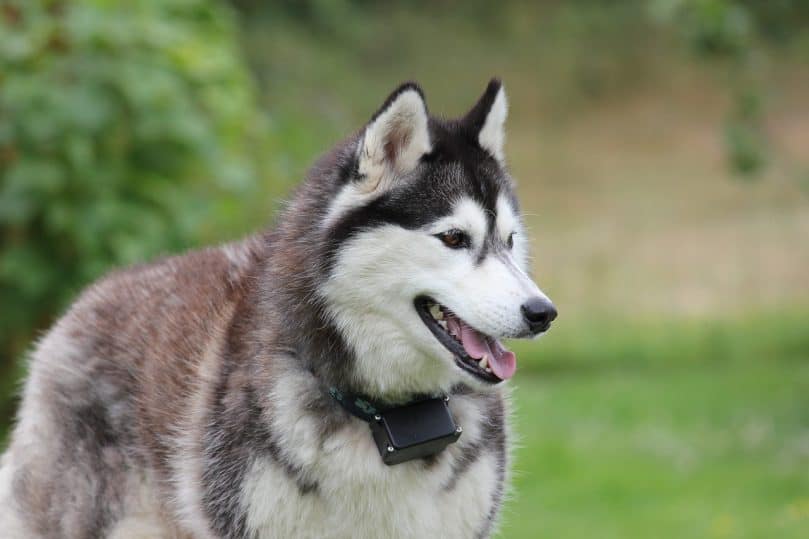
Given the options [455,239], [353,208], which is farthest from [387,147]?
[455,239]

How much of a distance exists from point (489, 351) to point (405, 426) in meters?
0.35

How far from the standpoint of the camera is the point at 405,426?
377 centimetres

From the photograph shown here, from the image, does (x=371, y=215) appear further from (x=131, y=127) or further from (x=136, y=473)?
(x=131, y=127)

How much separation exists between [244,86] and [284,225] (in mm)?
5554

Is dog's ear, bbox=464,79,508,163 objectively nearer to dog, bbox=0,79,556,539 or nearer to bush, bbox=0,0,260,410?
dog, bbox=0,79,556,539

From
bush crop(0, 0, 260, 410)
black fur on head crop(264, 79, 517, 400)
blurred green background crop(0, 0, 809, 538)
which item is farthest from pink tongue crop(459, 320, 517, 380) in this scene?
bush crop(0, 0, 260, 410)

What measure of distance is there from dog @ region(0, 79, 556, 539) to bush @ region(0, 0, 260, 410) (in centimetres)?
379

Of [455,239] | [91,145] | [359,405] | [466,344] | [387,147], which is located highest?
[387,147]

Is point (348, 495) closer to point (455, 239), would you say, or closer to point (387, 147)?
point (455, 239)

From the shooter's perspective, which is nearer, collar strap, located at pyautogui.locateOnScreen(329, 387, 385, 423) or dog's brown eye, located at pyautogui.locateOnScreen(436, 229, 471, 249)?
dog's brown eye, located at pyautogui.locateOnScreen(436, 229, 471, 249)

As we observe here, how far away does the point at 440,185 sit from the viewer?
3.72 m

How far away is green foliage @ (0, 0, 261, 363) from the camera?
26.1ft

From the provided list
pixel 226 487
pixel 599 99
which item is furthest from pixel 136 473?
pixel 599 99

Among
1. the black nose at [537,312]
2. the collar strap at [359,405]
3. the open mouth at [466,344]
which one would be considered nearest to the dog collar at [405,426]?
the collar strap at [359,405]
